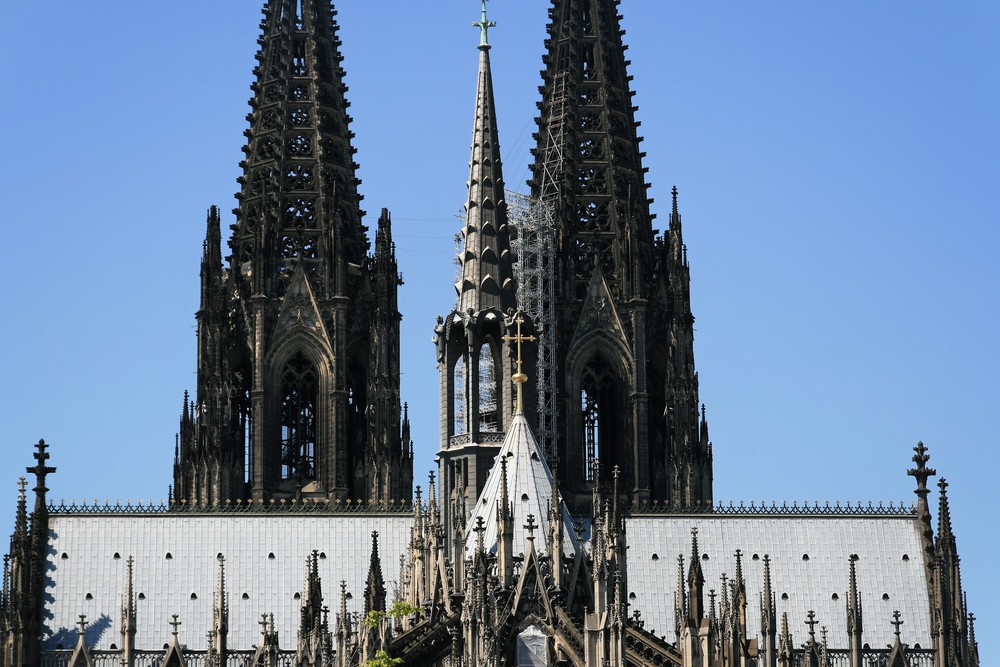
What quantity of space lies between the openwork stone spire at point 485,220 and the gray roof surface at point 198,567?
727 centimetres

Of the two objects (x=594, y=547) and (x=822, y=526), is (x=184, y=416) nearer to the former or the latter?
(x=822, y=526)

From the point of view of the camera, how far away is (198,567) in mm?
105375

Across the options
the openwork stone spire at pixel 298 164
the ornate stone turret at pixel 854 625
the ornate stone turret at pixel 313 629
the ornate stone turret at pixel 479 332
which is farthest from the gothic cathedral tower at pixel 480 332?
the ornate stone turret at pixel 854 625

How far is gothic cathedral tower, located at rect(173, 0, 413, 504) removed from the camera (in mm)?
112125

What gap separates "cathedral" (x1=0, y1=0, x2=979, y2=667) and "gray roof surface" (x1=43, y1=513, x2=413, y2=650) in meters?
0.08

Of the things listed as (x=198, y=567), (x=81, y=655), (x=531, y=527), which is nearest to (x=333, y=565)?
(x=198, y=567)

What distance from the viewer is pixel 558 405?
11350 cm

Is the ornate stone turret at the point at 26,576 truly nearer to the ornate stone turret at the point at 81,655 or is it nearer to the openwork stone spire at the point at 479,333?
the ornate stone turret at the point at 81,655

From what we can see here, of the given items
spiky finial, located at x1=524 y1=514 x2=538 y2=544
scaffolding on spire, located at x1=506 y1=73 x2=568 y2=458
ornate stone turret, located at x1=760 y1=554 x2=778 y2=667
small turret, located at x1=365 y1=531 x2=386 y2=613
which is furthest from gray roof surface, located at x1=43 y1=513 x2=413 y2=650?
spiky finial, located at x1=524 y1=514 x2=538 y2=544

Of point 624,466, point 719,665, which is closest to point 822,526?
point 624,466

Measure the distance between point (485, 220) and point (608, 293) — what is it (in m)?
8.00

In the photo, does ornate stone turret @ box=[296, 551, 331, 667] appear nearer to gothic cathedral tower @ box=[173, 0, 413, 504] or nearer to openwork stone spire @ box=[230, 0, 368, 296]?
gothic cathedral tower @ box=[173, 0, 413, 504]

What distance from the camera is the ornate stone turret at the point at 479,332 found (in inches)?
3883

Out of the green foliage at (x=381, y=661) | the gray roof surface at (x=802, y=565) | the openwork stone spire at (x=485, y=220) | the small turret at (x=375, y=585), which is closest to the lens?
the green foliage at (x=381, y=661)
